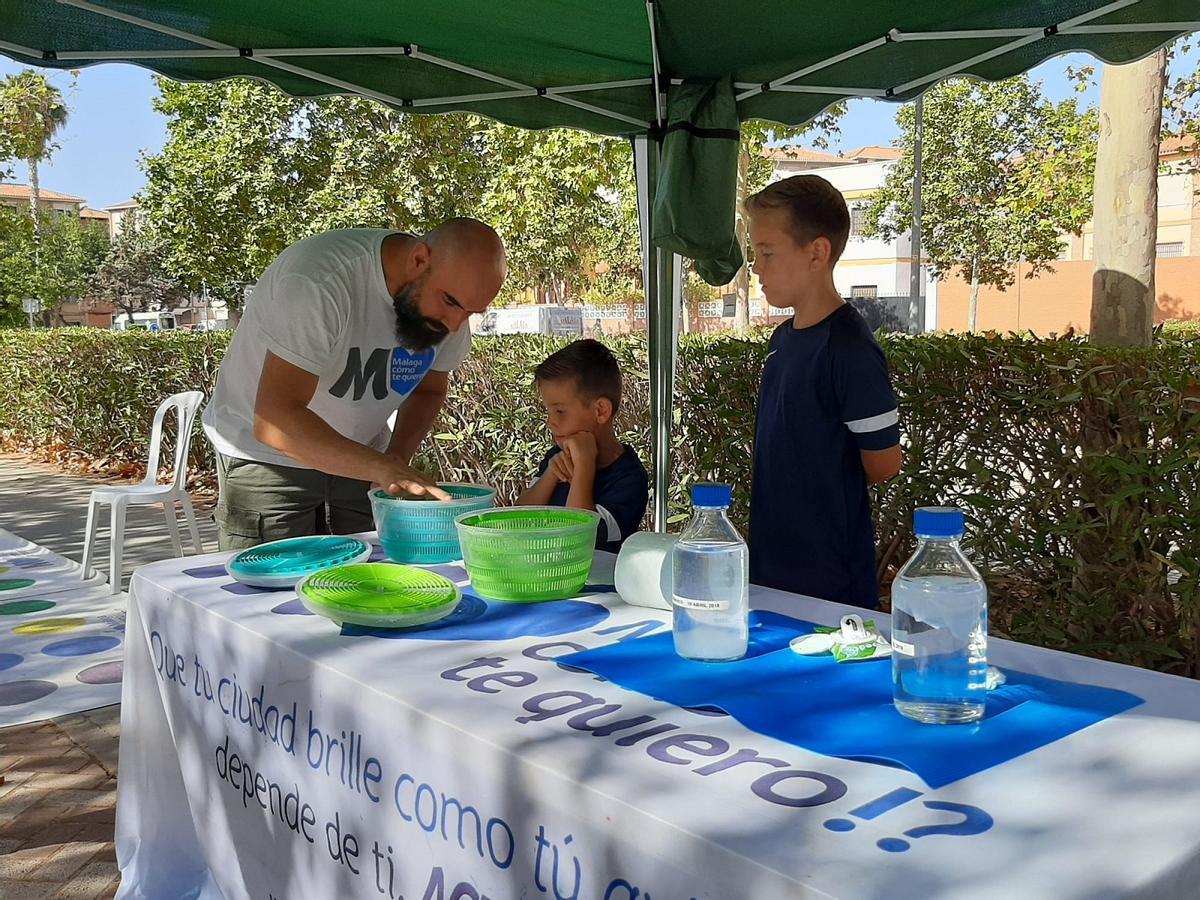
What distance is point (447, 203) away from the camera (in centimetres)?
1689

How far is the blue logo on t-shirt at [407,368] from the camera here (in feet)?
9.50

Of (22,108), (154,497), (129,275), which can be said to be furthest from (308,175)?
(129,275)

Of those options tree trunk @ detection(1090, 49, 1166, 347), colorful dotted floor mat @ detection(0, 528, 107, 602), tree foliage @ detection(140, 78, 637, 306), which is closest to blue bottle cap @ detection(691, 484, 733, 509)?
tree trunk @ detection(1090, 49, 1166, 347)

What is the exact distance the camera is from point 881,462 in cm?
241

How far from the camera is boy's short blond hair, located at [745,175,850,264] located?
2475 millimetres

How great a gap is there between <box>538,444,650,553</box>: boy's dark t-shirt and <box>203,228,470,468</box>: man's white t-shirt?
0.64 m

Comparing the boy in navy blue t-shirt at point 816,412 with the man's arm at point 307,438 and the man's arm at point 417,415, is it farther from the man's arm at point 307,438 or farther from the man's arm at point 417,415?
the man's arm at point 417,415

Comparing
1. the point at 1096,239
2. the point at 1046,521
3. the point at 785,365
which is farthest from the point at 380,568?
the point at 1096,239

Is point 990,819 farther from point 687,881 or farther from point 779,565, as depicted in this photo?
point 779,565

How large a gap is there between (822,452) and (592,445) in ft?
1.98

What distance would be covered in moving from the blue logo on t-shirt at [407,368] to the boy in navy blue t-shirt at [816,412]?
1.03 m

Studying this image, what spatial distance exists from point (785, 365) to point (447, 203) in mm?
15178

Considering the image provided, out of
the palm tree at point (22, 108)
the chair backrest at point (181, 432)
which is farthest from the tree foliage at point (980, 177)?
the chair backrest at point (181, 432)

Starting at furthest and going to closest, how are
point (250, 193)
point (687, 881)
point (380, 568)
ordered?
point (250, 193)
point (380, 568)
point (687, 881)
